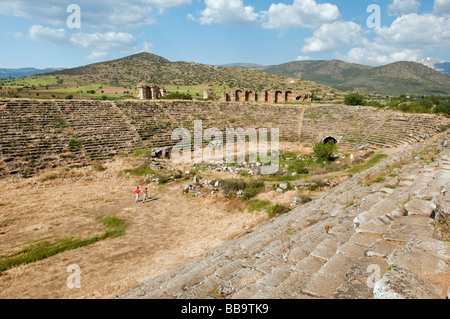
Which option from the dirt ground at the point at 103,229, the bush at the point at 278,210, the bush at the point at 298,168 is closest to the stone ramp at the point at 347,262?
the dirt ground at the point at 103,229

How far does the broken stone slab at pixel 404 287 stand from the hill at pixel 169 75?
61.4 m

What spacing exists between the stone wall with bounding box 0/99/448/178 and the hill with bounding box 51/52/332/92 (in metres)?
29.0

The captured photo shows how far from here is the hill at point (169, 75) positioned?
217 ft

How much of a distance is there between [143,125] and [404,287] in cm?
2842

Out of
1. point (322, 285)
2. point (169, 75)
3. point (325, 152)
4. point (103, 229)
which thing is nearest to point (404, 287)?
point (322, 285)

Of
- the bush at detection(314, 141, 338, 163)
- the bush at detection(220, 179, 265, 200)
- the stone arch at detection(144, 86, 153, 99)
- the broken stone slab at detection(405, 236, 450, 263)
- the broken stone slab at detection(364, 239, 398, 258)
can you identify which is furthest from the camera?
the stone arch at detection(144, 86, 153, 99)

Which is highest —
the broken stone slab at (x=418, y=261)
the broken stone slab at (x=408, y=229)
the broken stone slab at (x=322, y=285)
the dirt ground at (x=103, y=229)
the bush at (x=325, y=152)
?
the broken stone slab at (x=418, y=261)

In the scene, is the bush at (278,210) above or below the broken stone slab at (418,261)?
below

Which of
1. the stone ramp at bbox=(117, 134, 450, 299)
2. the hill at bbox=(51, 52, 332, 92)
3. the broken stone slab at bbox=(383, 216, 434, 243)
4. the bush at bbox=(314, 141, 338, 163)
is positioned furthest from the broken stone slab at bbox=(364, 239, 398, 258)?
the hill at bbox=(51, 52, 332, 92)

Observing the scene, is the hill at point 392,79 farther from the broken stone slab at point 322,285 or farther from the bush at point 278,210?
the broken stone slab at point 322,285

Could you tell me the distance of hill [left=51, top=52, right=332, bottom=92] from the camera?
6606cm

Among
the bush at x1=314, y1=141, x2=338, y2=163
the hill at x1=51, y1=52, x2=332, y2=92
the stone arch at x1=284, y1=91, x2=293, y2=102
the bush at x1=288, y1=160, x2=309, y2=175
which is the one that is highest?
the hill at x1=51, y1=52, x2=332, y2=92

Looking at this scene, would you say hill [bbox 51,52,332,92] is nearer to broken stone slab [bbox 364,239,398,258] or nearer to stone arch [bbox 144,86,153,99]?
stone arch [bbox 144,86,153,99]

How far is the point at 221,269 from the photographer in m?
5.70
